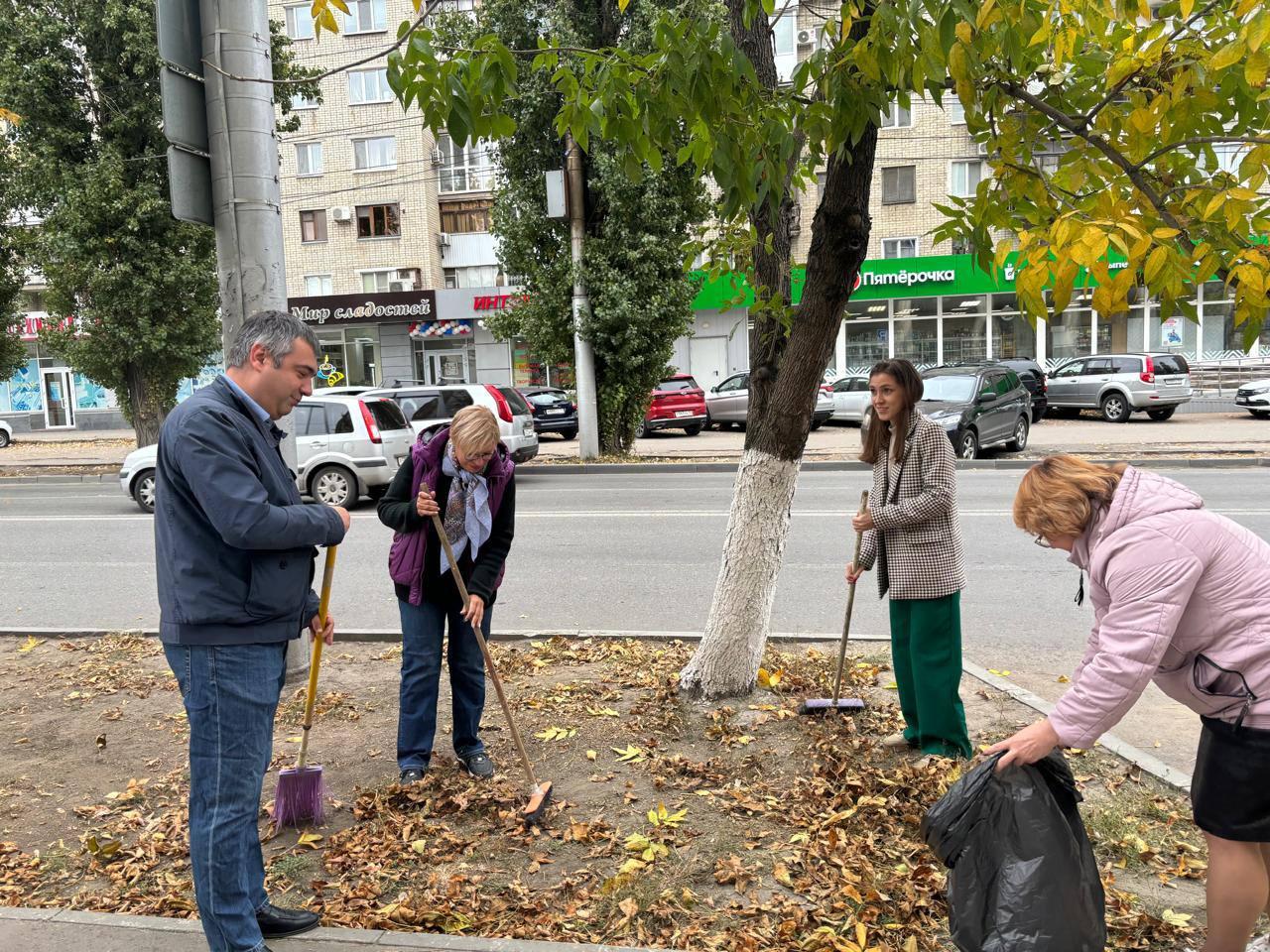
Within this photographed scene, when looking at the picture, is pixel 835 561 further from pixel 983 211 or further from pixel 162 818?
pixel 162 818

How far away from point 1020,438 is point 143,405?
17.8m

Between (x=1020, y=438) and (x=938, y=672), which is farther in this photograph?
(x=1020, y=438)

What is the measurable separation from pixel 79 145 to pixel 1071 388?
23602 millimetres

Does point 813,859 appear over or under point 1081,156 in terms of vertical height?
under

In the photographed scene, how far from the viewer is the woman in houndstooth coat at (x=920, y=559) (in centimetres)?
425

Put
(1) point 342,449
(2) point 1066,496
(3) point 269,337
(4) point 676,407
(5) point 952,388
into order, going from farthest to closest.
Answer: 1. (4) point 676,407
2. (5) point 952,388
3. (1) point 342,449
4. (3) point 269,337
5. (2) point 1066,496

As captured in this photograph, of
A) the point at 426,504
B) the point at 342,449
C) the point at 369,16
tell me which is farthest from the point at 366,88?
the point at 426,504

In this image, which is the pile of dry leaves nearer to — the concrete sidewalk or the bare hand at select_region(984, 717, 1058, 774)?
the concrete sidewalk

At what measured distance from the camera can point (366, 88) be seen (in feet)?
119

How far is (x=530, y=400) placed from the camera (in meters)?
25.2

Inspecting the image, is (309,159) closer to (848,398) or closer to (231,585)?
(848,398)

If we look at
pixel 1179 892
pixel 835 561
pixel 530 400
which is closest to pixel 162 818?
pixel 1179 892

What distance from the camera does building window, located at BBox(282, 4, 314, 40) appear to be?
3600 cm

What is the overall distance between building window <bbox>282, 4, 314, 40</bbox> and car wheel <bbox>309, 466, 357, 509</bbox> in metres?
28.7
